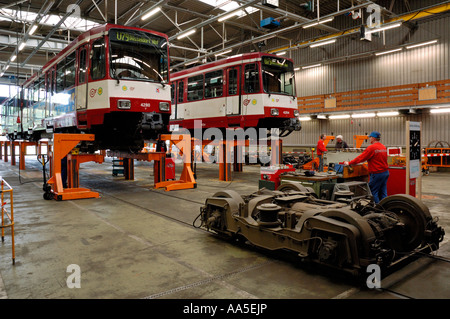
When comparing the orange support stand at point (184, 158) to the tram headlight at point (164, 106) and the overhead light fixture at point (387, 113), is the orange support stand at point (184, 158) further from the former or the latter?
the overhead light fixture at point (387, 113)

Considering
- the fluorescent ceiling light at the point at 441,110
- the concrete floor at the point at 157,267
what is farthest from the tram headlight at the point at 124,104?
the fluorescent ceiling light at the point at 441,110

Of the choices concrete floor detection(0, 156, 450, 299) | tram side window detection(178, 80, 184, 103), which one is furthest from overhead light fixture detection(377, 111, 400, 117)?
concrete floor detection(0, 156, 450, 299)

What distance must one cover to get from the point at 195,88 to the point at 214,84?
4.06 ft

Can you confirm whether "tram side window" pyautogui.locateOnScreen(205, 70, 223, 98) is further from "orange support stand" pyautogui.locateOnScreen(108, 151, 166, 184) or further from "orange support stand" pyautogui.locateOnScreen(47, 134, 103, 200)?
"orange support stand" pyautogui.locateOnScreen(47, 134, 103, 200)

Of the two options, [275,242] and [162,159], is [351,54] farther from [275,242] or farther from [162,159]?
[275,242]

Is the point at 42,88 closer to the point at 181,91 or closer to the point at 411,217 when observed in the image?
the point at 181,91

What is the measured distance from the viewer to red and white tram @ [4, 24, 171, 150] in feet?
23.7

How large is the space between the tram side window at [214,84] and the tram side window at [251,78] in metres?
1.25

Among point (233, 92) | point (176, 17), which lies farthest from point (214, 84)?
point (176, 17)

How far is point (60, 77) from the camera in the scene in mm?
9398

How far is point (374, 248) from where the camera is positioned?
2965mm

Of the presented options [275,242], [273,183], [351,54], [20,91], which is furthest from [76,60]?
[351,54]

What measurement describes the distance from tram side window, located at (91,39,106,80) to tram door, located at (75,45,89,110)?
26 cm

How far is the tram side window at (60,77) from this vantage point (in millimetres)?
9234
